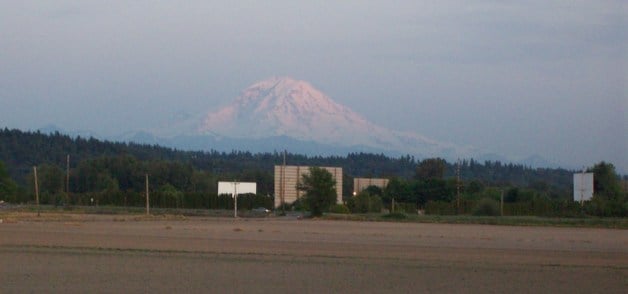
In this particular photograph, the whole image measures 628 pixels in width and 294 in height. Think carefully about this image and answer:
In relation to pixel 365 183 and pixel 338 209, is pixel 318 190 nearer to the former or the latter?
pixel 338 209

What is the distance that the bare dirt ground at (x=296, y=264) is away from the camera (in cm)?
2233

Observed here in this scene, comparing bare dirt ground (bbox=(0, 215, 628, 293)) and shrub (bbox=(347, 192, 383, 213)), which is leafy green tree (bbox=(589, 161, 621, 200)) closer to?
shrub (bbox=(347, 192, 383, 213))

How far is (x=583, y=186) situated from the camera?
9594 centimetres

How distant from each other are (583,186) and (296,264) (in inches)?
2846

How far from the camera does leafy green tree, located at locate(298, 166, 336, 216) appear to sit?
8438 centimetres

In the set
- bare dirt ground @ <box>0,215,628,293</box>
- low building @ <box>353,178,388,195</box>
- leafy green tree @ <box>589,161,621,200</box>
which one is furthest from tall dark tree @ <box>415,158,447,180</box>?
bare dirt ground @ <box>0,215,628,293</box>

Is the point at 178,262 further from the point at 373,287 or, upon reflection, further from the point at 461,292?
the point at 461,292

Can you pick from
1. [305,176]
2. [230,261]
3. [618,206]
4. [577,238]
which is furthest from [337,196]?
[230,261]

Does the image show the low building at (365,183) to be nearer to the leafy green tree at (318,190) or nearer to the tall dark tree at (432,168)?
the leafy green tree at (318,190)

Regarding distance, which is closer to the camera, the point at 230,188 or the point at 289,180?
the point at 289,180

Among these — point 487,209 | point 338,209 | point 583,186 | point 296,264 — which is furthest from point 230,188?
point 296,264

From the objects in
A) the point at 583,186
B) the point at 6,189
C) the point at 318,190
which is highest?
the point at 583,186

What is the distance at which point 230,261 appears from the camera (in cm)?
2878

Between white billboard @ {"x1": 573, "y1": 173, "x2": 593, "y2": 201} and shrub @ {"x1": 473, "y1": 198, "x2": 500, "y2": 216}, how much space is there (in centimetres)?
923
